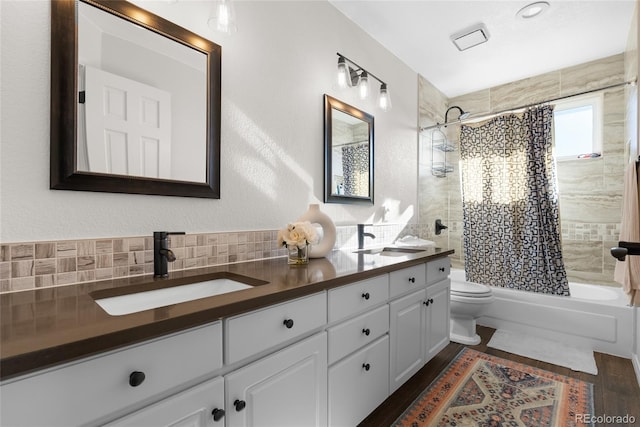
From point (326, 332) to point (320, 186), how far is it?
1.10m

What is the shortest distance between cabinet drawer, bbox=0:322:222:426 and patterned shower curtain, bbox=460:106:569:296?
9.93 feet

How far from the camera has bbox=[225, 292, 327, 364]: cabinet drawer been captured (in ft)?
2.97

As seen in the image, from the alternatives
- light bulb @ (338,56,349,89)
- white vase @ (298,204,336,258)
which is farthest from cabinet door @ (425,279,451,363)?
light bulb @ (338,56,349,89)

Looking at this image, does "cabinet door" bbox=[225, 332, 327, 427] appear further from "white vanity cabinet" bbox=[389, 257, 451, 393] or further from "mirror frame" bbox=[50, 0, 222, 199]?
"mirror frame" bbox=[50, 0, 222, 199]

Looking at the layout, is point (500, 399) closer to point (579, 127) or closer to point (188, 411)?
point (188, 411)

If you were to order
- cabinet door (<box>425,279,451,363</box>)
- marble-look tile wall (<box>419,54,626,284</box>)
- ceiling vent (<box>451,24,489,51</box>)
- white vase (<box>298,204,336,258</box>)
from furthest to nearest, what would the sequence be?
marble-look tile wall (<box>419,54,626,284</box>), ceiling vent (<box>451,24,489,51</box>), cabinet door (<box>425,279,451,363</box>), white vase (<box>298,204,336,258</box>)

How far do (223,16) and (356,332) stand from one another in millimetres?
1524

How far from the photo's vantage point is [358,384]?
1.43m

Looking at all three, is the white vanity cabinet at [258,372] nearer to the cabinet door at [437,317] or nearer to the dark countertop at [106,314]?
the dark countertop at [106,314]

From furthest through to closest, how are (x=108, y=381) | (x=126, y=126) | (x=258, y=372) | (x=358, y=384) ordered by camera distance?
(x=358, y=384)
(x=126, y=126)
(x=258, y=372)
(x=108, y=381)

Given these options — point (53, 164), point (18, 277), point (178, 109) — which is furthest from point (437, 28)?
point (18, 277)

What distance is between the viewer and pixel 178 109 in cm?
137

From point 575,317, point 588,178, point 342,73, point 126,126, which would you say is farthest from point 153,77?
point 588,178

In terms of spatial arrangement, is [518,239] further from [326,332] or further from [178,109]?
[178,109]
